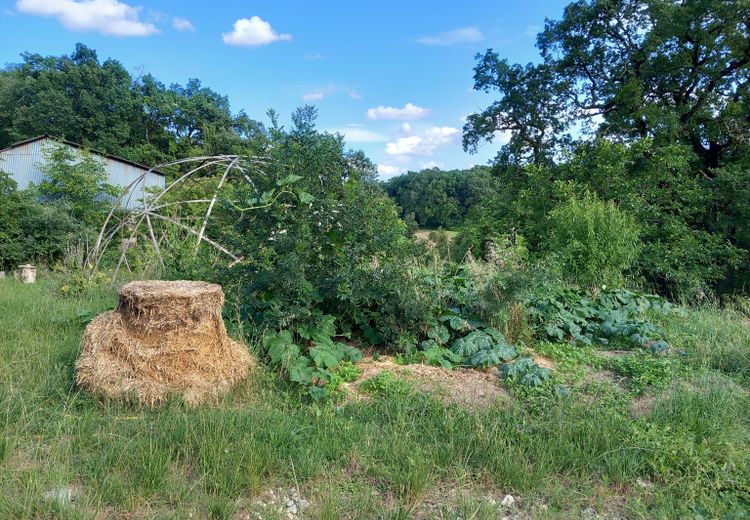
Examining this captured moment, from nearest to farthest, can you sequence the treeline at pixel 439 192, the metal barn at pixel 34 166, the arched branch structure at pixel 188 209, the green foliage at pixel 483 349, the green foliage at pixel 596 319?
1. the green foliage at pixel 483 349
2. the green foliage at pixel 596 319
3. the arched branch structure at pixel 188 209
4. the metal barn at pixel 34 166
5. the treeline at pixel 439 192

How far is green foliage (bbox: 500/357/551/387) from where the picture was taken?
3.68 meters

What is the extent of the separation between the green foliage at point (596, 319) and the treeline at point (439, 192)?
33.9m

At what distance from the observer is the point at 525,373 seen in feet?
12.6

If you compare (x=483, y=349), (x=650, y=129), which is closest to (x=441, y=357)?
(x=483, y=349)

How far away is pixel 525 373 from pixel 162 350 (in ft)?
9.56

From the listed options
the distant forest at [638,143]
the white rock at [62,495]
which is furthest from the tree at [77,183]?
the white rock at [62,495]

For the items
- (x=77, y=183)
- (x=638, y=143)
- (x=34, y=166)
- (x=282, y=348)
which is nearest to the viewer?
(x=282, y=348)

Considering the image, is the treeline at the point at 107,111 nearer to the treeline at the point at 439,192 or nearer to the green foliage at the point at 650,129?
the treeline at the point at 439,192

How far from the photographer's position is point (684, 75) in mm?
15164

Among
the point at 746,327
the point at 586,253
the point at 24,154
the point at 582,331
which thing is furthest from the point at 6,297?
the point at 24,154

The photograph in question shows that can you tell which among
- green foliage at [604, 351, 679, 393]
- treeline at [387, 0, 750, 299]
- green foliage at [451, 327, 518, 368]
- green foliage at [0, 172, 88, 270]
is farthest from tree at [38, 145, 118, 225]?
green foliage at [604, 351, 679, 393]

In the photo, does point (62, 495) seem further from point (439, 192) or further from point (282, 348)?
point (439, 192)

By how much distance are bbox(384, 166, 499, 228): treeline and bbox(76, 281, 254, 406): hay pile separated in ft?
120

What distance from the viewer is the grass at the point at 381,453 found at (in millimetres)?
2365
